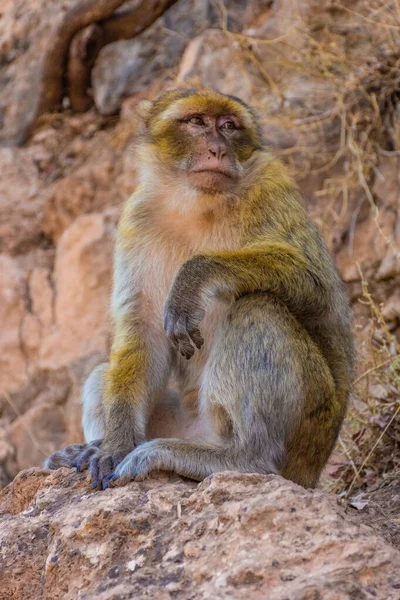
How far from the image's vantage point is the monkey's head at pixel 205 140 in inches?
174

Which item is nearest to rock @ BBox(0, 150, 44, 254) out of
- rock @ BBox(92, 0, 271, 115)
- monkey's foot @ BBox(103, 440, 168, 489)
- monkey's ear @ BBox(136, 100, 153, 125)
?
rock @ BBox(92, 0, 271, 115)

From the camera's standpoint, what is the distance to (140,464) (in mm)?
3762

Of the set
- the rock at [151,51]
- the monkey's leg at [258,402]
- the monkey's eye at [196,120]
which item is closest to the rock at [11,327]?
the rock at [151,51]

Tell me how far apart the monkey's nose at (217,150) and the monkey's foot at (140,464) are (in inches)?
54.2

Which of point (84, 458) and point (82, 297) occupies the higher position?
point (84, 458)

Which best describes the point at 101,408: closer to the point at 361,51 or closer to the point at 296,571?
the point at 296,571

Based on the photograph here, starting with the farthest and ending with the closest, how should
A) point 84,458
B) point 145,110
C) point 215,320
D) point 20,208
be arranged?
point 20,208
point 145,110
point 215,320
point 84,458

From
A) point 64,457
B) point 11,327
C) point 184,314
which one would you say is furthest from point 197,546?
point 11,327

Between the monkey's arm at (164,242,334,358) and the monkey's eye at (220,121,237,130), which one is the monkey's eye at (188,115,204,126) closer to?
the monkey's eye at (220,121,237,130)

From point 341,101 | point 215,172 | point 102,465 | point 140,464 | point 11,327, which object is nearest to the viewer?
point 140,464

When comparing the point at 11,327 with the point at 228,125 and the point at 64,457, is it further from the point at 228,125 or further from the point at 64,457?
the point at 228,125

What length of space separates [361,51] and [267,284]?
177 inches

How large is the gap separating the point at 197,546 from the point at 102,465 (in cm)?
99

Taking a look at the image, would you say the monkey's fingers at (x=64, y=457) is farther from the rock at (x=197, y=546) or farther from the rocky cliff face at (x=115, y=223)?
the rock at (x=197, y=546)
